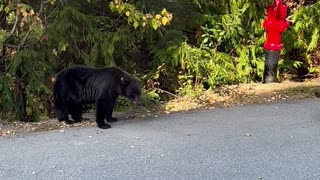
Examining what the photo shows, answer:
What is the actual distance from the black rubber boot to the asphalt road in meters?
3.42

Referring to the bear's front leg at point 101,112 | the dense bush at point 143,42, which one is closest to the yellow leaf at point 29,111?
the dense bush at point 143,42

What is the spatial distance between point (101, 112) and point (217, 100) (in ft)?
9.63

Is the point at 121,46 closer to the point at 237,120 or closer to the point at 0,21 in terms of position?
the point at 0,21

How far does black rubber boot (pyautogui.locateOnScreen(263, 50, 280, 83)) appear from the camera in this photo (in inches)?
458

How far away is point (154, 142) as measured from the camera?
21.6 feet

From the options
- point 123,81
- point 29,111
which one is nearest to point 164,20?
point 123,81

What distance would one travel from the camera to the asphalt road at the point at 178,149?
5371mm

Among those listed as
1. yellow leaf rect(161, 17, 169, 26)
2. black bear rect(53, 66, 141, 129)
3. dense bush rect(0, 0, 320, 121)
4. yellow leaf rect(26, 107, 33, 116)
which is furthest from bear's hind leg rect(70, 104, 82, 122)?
yellow leaf rect(26, 107, 33, 116)

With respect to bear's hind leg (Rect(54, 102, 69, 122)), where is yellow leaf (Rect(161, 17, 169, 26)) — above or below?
above

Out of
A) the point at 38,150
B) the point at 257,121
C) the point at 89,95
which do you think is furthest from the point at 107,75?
the point at 257,121

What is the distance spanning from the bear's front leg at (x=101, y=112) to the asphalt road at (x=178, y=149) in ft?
0.47

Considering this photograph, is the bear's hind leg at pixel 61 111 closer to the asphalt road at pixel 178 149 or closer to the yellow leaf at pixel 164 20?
the asphalt road at pixel 178 149

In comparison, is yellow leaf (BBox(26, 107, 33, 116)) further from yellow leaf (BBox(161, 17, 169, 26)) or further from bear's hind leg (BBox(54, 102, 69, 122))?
yellow leaf (BBox(161, 17, 169, 26))

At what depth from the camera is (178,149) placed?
20.5 feet
